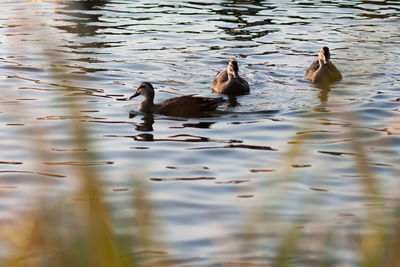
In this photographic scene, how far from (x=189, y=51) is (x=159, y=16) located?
13.2 ft

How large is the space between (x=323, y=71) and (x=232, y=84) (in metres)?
1.54

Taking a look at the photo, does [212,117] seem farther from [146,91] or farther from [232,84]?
[232,84]

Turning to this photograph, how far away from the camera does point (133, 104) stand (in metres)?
13.5

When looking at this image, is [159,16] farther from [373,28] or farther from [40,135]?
[40,135]

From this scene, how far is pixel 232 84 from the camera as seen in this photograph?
1416cm

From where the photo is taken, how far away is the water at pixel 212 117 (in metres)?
3.79

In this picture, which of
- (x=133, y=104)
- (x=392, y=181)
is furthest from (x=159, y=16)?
(x=392, y=181)

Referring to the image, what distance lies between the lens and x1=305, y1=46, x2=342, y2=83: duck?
14.7 meters

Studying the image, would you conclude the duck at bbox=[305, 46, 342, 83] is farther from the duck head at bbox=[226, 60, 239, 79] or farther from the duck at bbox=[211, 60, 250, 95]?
the duck head at bbox=[226, 60, 239, 79]

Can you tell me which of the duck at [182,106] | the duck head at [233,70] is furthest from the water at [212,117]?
the duck head at [233,70]

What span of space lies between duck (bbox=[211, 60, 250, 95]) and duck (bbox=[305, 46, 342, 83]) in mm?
1244

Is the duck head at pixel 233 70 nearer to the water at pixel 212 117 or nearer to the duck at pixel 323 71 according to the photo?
the water at pixel 212 117

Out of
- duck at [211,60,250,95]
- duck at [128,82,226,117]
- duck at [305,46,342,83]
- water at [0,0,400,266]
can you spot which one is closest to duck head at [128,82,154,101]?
duck at [128,82,226,117]

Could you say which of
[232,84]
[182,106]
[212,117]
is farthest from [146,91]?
[232,84]
